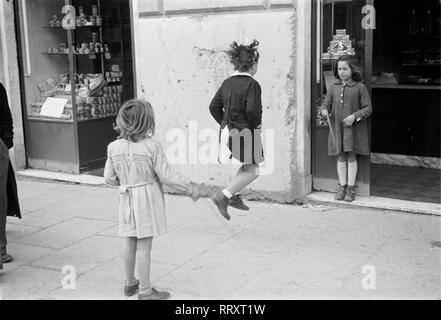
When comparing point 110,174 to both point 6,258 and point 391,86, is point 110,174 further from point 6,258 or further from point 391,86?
point 391,86

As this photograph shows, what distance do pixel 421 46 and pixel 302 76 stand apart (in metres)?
3.60

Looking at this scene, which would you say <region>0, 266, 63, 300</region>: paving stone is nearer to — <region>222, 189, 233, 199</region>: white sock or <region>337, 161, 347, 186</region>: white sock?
<region>222, 189, 233, 199</region>: white sock

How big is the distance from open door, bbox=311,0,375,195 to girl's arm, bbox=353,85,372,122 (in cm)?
17

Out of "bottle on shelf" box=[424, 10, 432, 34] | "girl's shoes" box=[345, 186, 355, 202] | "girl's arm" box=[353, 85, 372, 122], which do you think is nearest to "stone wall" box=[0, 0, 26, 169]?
"girl's shoes" box=[345, 186, 355, 202]

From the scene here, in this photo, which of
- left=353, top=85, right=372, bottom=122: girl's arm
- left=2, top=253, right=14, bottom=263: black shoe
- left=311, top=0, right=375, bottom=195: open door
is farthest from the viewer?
left=311, top=0, right=375, bottom=195: open door

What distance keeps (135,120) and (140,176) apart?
384 millimetres

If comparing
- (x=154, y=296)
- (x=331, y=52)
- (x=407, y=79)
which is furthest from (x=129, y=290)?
(x=407, y=79)

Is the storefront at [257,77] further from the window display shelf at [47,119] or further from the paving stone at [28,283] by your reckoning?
the paving stone at [28,283]

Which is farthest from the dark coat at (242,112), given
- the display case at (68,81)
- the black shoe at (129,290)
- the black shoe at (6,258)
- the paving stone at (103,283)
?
the display case at (68,81)

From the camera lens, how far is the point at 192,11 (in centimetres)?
708

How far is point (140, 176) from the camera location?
4.15m

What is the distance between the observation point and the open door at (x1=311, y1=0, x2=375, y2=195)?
256 inches

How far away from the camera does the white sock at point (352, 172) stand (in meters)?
6.58
